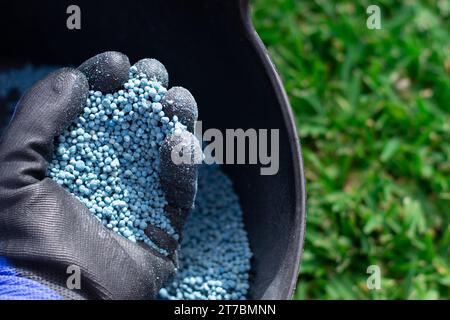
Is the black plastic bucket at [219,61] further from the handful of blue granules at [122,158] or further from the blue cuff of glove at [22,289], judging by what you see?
the blue cuff of glove at [22,289]

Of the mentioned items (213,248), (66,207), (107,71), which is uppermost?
(107,71)

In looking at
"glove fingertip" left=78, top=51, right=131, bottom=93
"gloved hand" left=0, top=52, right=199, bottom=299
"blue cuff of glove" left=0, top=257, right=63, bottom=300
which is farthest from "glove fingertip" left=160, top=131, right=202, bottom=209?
"blue cuff of glove" left=0, top=257, right=63, bottom=300

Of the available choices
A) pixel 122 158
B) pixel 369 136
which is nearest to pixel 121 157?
pixel 122 158

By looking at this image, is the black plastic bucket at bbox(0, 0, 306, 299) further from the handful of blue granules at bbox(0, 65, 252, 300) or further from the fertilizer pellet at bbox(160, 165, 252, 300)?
the handful of blue granules at bbox(0, 65, 252, 300)

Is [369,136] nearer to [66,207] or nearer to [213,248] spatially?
[213,248]

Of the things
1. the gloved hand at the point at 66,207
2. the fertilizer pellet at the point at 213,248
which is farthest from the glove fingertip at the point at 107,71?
the fertilizer pellet at the point at 213,248

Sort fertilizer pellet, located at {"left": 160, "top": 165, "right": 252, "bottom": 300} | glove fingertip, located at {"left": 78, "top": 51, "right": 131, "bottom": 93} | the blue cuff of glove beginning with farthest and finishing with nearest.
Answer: fertilizer pellet, located at {"left": 160, "top": 165, "right": 252, "bottom": 300}
glove fingertip, located at {"left": 78, "top": 51, "right": 131, "bottom": 93}
the blue cuff of glove
